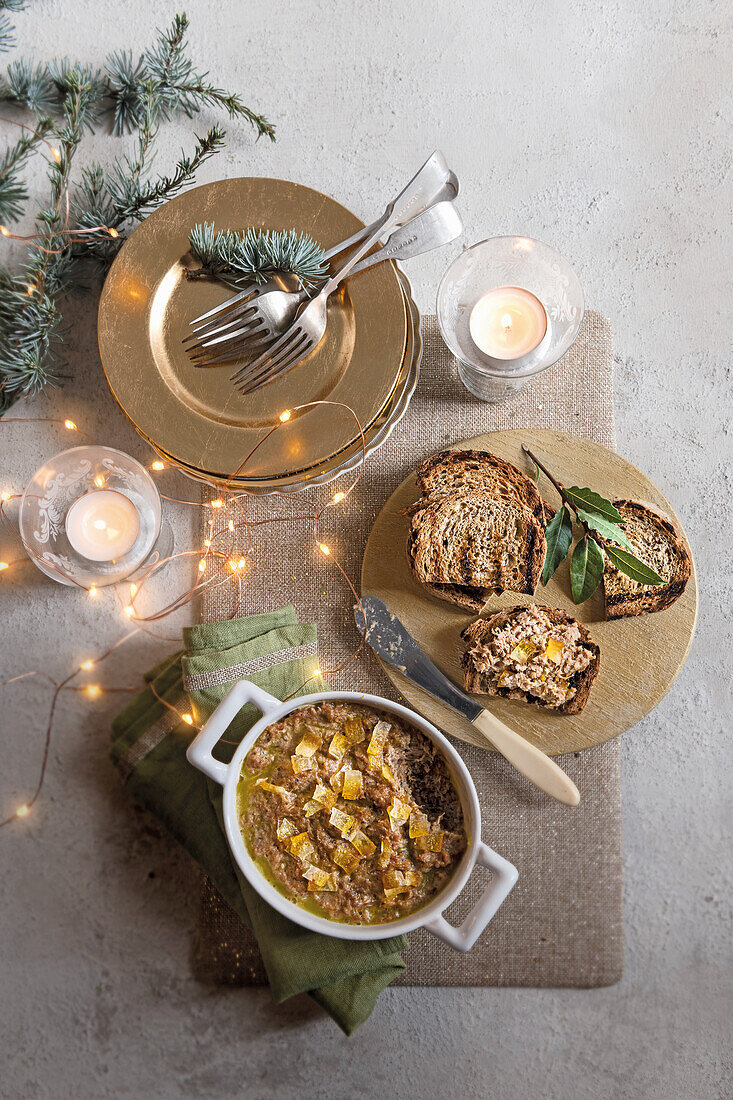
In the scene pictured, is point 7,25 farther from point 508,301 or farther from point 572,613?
point 572,613

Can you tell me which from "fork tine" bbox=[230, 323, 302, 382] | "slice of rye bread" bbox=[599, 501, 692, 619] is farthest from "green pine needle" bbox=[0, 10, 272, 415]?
"slice of rye bread" bbox=[599, 501, 692, 619]

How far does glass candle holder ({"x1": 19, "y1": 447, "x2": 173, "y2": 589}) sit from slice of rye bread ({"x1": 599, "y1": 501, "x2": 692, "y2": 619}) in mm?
793

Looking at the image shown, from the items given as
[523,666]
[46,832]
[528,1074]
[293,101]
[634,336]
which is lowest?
[528,1074]

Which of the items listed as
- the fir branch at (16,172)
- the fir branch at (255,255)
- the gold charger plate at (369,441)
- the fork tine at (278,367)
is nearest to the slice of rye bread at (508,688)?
the gold charger plate at (369,441)

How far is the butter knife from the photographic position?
3.86 ft

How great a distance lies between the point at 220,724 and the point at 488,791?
491 mm

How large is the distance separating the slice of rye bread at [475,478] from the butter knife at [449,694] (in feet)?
0.66

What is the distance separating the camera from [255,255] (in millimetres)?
1134

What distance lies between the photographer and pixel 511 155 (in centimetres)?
142

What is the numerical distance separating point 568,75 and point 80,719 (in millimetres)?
1576

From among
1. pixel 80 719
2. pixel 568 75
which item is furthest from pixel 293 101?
pixel 80 719

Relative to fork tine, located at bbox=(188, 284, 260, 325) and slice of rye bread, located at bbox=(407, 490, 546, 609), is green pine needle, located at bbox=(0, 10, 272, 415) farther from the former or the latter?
slice of rye bread, located at bbox=(407, 490, 546, 609)

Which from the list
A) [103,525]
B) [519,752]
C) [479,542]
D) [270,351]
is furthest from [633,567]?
[103,525]

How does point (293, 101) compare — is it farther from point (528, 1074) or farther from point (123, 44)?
point (528, 1074)
